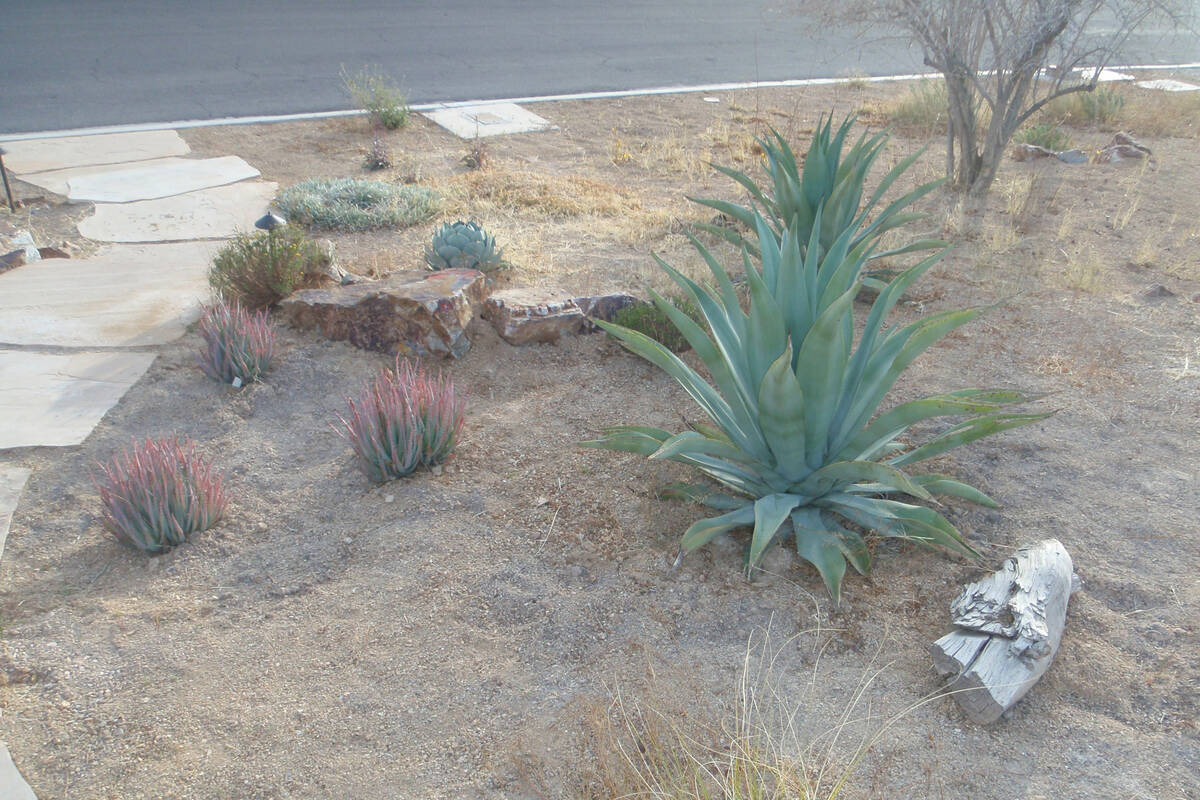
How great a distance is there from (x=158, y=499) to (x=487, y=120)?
7047 millimetres

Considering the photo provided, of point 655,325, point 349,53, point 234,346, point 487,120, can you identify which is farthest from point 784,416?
point 349,53

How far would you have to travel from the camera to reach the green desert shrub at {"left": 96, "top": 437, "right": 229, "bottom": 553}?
11.1 feet

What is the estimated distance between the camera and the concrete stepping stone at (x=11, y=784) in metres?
2.49

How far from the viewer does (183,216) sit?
21.9 feet

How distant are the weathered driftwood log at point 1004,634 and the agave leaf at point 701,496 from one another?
0.87m

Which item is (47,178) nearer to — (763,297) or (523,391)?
(523,391)

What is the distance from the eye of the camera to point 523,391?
15.4 ft

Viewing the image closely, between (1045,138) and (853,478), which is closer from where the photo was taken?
(853,478)

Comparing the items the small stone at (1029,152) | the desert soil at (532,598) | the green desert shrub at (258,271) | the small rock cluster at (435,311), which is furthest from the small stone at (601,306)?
the small stone at (1029,152)

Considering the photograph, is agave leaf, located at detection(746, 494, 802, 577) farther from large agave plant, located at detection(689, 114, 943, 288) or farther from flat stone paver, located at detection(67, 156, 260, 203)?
flat stone paver, located at detection(67, 156, 260, 203)

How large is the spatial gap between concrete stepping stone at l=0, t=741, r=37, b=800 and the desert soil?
41 mm

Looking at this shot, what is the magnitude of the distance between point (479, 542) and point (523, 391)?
1302 millimetres

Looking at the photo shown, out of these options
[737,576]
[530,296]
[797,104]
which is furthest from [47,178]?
[797,104]

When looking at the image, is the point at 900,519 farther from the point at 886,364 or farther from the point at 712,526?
the point at 712,526
